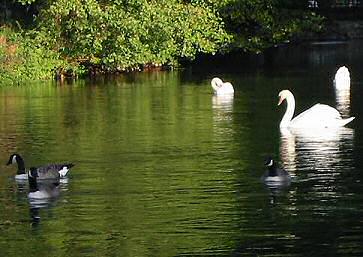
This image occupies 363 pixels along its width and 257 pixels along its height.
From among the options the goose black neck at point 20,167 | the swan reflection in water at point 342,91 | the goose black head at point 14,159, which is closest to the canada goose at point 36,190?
the goose black neck at point 20,167

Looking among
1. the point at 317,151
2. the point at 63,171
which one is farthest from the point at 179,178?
the point at 317,151

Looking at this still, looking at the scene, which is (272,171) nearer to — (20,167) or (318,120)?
(20,167)

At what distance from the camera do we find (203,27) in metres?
45.2

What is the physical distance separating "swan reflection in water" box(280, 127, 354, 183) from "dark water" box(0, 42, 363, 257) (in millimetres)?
36

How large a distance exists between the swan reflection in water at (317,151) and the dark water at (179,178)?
0.12 feet

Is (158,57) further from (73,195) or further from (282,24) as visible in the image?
(73,195)

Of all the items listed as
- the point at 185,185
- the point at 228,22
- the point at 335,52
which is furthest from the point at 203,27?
the point at 185,185

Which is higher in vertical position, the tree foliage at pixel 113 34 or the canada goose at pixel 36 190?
the tree foliage at pixel 113 34

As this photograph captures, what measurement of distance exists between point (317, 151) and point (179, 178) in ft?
13.0

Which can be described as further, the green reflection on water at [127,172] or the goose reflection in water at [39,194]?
the goose reflection in water at [39,194]

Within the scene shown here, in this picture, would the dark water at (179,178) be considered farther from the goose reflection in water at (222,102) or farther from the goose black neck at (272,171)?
the goose black neck at (272,171)

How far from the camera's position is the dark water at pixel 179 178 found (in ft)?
46.5

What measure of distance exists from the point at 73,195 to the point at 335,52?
3974 cm

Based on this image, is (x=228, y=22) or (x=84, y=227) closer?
(x=84, y=227)
